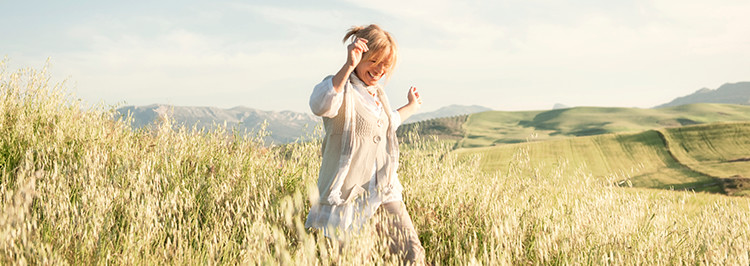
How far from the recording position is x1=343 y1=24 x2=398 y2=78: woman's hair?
2719 millimetres

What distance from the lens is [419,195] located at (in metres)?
3.47

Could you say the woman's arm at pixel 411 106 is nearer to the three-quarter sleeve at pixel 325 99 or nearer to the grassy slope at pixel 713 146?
the three-quarter sleeve at pixel 325 99

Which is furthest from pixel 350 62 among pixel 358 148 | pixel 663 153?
pixel 663 153

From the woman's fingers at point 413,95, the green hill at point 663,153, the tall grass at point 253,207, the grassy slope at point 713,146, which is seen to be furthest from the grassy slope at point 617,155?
the woman's fingers at point 413,95

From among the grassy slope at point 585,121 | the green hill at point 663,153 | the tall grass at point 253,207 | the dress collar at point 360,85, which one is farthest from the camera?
the grassy slope at point 585,121

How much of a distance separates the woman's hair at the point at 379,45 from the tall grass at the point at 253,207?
34.0 inches

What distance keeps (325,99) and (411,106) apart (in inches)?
39.4

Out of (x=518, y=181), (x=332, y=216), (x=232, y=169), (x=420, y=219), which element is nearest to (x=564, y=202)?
(x=518, y=181)

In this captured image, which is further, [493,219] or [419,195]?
[419,195]

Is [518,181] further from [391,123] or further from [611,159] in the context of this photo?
[611,159]

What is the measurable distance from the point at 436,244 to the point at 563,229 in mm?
718

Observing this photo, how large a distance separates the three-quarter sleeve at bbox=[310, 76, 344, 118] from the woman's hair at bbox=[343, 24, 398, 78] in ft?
1.01

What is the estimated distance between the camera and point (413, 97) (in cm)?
349

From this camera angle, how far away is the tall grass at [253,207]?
205 cm
